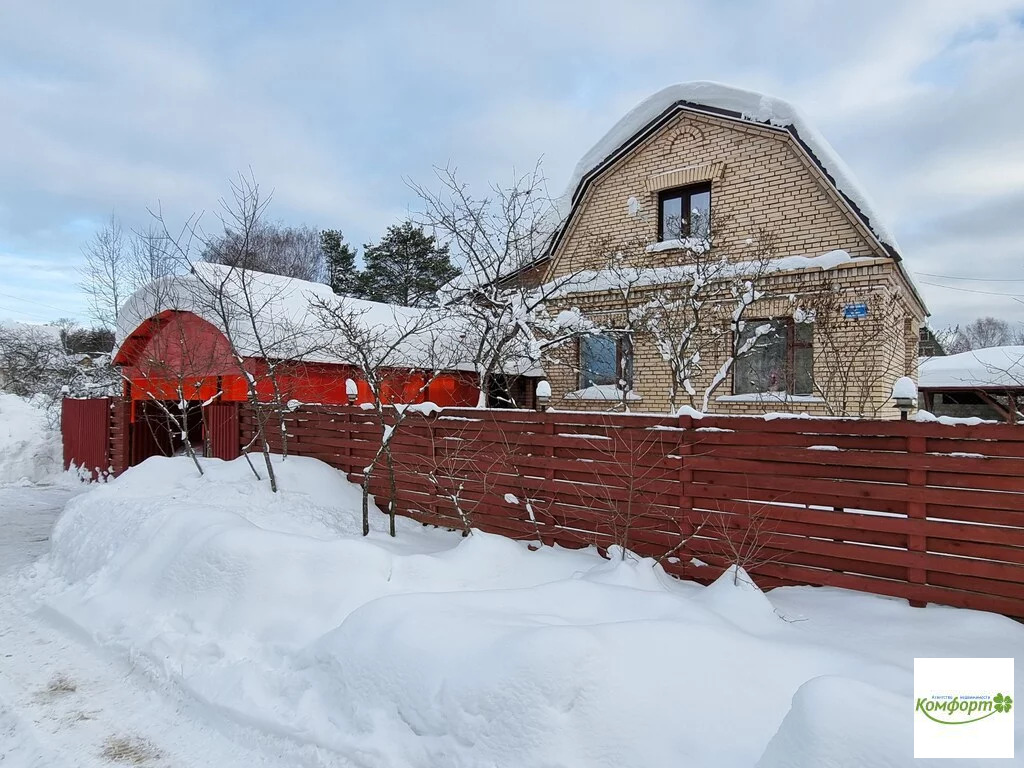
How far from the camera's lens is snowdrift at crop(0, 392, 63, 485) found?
12.8m

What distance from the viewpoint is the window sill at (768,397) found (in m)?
9.07

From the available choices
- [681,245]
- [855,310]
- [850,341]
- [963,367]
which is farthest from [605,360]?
[963,367]

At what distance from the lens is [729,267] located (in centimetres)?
952

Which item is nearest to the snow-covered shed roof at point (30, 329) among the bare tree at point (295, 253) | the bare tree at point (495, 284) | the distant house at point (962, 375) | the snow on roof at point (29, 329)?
the snow on roof at point (29, 329)

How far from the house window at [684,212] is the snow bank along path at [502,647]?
6905 millimetres

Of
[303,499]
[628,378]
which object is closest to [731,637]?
[303,499]

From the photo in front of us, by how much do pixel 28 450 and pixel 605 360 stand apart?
13.3 meters

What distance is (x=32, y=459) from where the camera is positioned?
13258 mm

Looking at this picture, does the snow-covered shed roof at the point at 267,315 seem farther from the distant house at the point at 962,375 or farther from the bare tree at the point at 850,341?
the distant house at the point at 962,375

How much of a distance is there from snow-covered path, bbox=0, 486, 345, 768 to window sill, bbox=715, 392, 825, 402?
27.1 feet

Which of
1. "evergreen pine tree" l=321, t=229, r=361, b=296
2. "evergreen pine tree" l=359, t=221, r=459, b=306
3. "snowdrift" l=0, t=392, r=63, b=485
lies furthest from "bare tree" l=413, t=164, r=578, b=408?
"evergreen pine tree" l=321, t=229, r=361, b=296

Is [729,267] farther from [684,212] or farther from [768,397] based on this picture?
[768,397]

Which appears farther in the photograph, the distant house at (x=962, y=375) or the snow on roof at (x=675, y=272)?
the distant house at (x=962, y=375)

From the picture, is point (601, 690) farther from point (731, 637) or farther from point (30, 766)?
point (30, 766)
